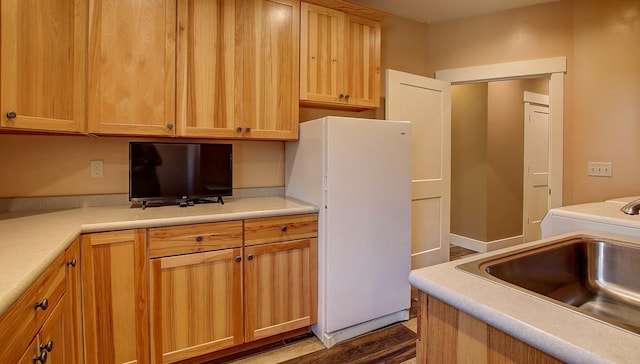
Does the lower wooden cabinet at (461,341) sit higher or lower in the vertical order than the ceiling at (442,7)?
lower

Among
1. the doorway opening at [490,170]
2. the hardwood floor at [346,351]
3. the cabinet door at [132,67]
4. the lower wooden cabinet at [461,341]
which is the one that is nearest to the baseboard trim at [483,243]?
the doorway opening at [490,170]

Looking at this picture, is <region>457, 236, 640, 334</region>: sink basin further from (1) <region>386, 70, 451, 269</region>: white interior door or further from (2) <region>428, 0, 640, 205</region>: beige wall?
(2) <region>428, 0, 640, 205</region>: beige wall

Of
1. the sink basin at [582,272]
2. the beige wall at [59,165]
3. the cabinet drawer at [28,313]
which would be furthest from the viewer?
the beige wall at [59,165]

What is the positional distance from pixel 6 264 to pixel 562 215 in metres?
2.09

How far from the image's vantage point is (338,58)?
8.27ft

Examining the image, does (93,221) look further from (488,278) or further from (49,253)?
(488,278)

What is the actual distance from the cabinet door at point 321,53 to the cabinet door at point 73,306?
1.63 meters

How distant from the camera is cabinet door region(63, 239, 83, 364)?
4.59 ft

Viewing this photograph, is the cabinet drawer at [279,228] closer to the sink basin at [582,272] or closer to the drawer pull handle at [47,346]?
the drawer pull handle at [47,346]

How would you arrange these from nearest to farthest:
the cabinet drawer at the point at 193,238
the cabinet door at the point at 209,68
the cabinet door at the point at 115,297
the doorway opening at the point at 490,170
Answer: the cabinet door at the point at 115,297
the cabinet drawer at the point at 193,238
the cabinet door at the point at 209,68
the doorway opening at the point at 490,170

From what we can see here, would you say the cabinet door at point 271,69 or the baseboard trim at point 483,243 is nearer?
the cabinet door at point 271,69

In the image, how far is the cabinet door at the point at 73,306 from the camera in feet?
4.59

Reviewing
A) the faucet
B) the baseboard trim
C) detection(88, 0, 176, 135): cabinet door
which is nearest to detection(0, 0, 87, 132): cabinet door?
detection(88, 0, 176, 135): cabinet door

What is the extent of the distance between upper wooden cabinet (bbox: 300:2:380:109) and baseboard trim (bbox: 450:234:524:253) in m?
2.49
